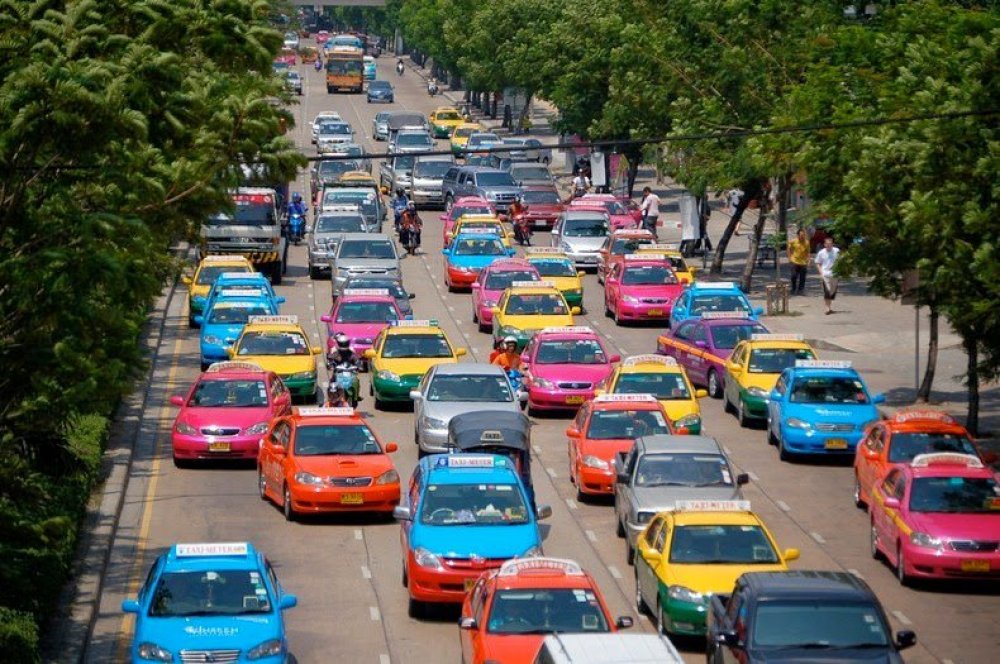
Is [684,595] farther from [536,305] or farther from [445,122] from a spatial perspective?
[445,122]

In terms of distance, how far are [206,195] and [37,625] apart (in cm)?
533

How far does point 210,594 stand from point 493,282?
25.8 meters

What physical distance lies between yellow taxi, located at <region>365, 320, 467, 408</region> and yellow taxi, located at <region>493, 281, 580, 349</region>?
3836mm

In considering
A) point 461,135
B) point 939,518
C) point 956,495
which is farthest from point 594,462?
point 461,135

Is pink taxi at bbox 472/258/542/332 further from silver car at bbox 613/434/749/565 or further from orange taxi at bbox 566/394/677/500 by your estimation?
silver car at bbox 613/434/749/565

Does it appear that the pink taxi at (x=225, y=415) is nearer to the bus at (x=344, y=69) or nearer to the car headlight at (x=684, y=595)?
the car headlight at (x=684, y=595)

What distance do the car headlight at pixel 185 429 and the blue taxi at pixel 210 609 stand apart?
10.5m

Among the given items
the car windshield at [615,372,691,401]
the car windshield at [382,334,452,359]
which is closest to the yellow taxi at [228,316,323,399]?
the car windshield at [382,334,452,359]

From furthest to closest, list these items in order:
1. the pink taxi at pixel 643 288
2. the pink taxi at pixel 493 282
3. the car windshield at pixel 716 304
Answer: the pink taxi at pixel 643 288 → the pink taxi at pixel 493 282 → the car windshield at pixel 716 304

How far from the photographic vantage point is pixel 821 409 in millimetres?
33594

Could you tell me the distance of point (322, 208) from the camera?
198 ft

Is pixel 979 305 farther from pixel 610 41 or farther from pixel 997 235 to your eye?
pixel 610 41

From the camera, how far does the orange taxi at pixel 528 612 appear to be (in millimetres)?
20188

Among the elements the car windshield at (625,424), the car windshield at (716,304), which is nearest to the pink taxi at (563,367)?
the car windshield at (625,424)
